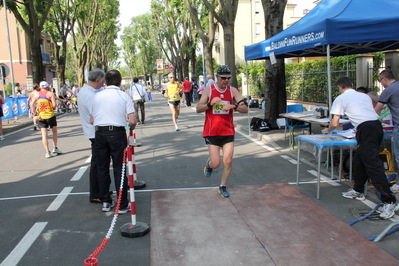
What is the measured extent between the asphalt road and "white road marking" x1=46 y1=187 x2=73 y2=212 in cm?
1

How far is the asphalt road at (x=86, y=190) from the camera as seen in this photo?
4195 millimetres

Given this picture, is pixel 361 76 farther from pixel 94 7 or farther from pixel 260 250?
pixel 94 7

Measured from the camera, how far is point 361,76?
39.8ft

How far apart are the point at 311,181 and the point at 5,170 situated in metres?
6.33

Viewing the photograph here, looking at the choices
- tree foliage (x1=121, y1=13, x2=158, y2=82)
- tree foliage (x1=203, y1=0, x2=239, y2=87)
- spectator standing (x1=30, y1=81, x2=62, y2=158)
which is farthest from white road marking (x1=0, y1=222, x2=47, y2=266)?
tree foliage (x1=121, y1=13, x2=158, y2=82)

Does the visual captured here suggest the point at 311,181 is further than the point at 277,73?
No

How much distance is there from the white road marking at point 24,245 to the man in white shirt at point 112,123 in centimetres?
100

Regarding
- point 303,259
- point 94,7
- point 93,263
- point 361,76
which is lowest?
point 303,259

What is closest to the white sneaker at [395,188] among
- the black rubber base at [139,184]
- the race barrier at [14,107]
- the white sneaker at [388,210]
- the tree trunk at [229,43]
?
the white sneaker at [388,210]

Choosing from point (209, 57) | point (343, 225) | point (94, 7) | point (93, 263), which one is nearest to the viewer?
point (93, 263)

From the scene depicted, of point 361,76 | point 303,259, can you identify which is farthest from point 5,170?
point 361,76

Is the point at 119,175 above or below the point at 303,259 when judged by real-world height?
above

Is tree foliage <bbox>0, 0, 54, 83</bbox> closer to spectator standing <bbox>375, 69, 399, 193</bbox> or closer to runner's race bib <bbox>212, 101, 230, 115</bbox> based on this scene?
runner's race bib <bbox>212, 101, 230, 115</bbox>

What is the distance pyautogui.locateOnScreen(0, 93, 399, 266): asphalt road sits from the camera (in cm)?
420
